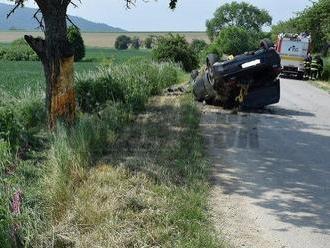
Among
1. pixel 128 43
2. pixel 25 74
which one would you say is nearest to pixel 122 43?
pixel 128 43

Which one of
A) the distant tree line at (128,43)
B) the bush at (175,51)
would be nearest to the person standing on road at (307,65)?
the bush at (175,51)

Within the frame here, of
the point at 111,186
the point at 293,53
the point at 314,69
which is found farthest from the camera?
the point at 293,53

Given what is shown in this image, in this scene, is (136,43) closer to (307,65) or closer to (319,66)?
(307,65)

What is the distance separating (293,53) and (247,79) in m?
20.4

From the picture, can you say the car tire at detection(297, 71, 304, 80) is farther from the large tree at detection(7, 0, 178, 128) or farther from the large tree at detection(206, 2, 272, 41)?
the large tree at detection(206, 2, 272, 41)

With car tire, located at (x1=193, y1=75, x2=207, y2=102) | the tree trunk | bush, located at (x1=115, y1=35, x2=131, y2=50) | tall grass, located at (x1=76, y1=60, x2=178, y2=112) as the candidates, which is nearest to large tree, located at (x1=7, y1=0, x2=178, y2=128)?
the tree trunk

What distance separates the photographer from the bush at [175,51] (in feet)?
99.9

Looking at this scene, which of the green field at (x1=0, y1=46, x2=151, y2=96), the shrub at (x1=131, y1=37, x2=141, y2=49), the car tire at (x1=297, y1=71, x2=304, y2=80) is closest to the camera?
the green field at (x1=0, y1=46, x2=151, y2=96)

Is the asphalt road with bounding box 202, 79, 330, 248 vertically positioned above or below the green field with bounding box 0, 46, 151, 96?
above

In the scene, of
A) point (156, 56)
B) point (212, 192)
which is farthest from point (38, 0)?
point (156, 56)

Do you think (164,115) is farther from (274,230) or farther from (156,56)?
(156,56)

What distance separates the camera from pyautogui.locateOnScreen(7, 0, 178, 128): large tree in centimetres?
1001

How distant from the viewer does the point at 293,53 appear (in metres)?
32.9

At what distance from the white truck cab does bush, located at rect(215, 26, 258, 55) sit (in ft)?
51.7
